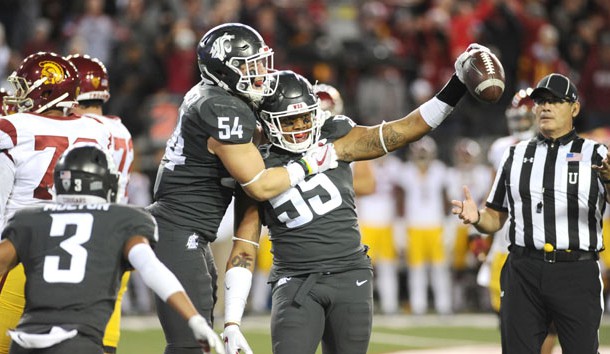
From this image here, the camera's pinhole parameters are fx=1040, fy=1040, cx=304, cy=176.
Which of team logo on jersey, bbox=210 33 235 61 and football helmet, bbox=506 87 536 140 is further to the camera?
football helmet, bbox=506 87 536 140

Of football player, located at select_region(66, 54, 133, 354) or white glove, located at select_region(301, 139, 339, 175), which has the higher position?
football player, located at select_region(66, 54, 133, 354)

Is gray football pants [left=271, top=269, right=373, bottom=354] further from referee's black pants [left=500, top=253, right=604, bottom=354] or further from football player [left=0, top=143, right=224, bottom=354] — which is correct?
referee's black pants [left=500, top=253, right=604, bottom=354]

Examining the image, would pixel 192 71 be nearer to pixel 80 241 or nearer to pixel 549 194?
pixel 549 194

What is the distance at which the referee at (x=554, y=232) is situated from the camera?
521cm

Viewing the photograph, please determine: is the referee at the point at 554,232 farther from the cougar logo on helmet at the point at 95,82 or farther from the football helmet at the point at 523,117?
the cougar logo on helmet at the point at 95,82

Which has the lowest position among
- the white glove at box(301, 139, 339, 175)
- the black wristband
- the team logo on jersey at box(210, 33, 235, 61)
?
the white glove at box(301, 139, 339, 175)

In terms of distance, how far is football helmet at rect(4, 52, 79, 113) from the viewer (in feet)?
16.4

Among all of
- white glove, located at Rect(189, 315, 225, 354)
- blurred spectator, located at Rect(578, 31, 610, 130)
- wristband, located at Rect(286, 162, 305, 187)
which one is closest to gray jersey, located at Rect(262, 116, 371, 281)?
wristband, located at Rect(286, 162, 305, 187)

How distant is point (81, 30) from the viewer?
11969 millimetres

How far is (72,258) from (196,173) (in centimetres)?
106

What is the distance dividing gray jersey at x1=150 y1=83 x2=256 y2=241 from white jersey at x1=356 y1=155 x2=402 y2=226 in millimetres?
6441

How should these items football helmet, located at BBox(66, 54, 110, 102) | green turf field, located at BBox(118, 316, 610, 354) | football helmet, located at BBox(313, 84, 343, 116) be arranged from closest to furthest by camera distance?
football helmet, located at BBox(66, 54, 110, 102) → football helmet, located at BBox(313, 84, 343, 116) → green turf field, located at BBox(118, 316, 610, 354)

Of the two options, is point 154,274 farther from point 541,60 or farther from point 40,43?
point 541,60

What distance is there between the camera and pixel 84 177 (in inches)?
152
